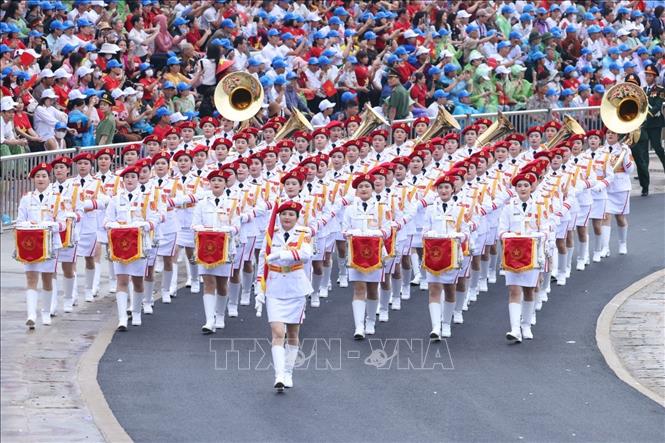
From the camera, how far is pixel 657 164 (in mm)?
32062

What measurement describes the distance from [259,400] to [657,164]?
17184 mm

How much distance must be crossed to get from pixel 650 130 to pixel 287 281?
44.4 ft

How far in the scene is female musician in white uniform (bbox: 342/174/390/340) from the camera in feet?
63.0

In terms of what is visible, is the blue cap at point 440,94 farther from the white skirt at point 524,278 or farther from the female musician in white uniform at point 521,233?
the white skirt at point 524,278

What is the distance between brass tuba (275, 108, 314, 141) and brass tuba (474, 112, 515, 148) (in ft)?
8.25

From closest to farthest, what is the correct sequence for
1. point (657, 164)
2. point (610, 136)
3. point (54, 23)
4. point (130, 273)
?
point (130, 273), point (610, 136), point (54, 23), point (657, 164)

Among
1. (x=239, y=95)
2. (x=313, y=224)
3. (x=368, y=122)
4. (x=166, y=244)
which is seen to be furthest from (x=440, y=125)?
(x=313, y=224)

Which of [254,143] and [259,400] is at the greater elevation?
[254,143]

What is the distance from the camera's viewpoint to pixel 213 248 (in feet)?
63.9

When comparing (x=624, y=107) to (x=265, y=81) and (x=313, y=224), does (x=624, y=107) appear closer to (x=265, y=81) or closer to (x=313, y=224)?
(x=265, y=81)

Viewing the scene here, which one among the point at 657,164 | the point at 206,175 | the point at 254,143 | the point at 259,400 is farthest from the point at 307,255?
the point at 657,164

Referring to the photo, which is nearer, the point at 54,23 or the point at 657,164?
the point at 54,23

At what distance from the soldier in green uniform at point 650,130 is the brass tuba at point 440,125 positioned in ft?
14.6

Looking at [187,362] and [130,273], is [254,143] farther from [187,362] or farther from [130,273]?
[187,362]
